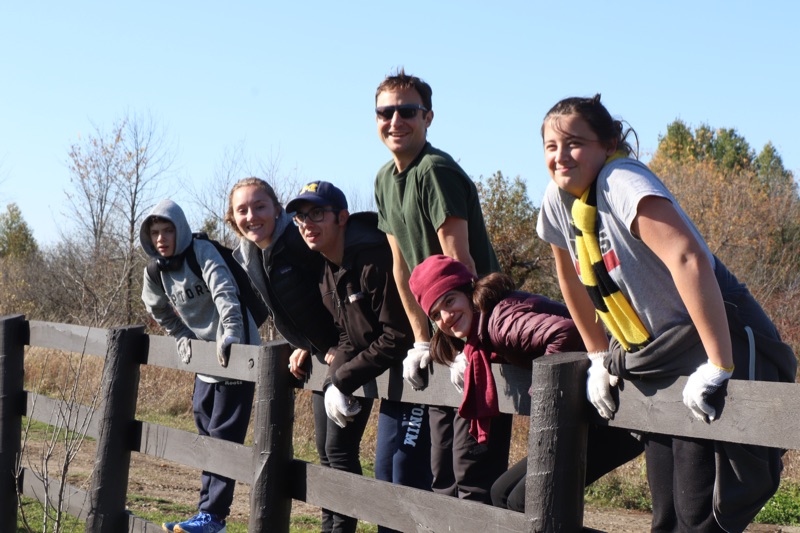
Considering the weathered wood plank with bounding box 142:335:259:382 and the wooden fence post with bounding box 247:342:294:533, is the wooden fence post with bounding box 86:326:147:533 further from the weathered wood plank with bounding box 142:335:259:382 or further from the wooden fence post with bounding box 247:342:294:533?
the wooden fence post with bounding box 247:342:294:533

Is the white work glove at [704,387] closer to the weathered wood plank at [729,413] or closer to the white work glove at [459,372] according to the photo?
the weathered wood plank at [729,413]

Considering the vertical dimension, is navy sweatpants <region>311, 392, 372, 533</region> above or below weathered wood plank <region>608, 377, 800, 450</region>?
below

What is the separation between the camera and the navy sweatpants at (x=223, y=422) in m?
4.95

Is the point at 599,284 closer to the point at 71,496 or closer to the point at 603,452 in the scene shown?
the point at 603,452

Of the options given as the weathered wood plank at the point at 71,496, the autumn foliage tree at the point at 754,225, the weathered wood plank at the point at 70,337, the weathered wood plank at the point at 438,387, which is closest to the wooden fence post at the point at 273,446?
the weathered wood plank at the point at 438,387

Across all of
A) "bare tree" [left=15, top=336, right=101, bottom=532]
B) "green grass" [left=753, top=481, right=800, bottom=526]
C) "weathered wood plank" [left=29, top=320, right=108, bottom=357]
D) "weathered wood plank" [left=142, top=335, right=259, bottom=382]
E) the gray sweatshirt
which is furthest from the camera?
"green grass" [left=753, top=481, right=800, bottom=526]

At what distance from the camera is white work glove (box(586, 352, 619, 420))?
271 cm

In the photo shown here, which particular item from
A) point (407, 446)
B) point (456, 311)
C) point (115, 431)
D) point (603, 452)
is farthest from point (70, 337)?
point (603, 452)

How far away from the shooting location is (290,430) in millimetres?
4207

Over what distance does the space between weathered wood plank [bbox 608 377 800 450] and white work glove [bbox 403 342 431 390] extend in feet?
3.00

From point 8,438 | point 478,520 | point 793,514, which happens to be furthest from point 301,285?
point 793,514

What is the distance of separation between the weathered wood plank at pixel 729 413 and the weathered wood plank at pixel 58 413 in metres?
3.41

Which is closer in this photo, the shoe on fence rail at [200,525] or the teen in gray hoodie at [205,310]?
the shoe on fence rail at [200,525]

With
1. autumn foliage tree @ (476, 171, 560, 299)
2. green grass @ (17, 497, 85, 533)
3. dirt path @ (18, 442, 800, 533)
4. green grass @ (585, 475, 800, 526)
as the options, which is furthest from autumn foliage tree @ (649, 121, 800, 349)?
green grass @ (17, 497, 85, 533)
